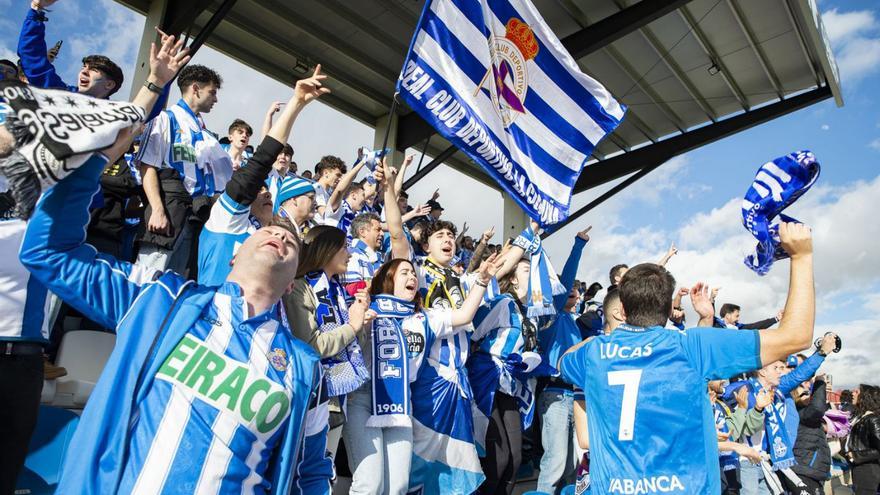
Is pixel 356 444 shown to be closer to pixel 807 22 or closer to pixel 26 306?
pixel 26 306

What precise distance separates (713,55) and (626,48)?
6.11ft

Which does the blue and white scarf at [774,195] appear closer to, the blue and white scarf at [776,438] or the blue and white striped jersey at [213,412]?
the blue and white striped jersey at [213,412]

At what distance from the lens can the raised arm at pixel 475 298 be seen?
146 inches

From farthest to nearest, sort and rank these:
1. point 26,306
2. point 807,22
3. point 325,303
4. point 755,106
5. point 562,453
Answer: point 755,106 → point 807,22 → point 562,453 → point 325,303 → point 26,306

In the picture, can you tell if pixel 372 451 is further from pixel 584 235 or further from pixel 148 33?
pixel 148 33

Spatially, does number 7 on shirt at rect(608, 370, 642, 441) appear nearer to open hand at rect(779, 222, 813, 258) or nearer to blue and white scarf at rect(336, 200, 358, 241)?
open hand at rect(779, 222, 813, 258)

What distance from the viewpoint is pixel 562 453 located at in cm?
464

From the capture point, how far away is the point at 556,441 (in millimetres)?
4711

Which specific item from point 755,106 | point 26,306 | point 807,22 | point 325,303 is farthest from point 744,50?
point 26,306

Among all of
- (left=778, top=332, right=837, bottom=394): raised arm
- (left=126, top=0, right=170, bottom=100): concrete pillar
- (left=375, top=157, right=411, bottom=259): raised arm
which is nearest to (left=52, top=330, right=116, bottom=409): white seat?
(left=375, top=157, right=411, bottom=259): raised arm

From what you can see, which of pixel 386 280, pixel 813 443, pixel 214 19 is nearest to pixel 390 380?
pixel 386 280

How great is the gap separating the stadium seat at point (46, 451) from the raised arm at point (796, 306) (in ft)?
9.43

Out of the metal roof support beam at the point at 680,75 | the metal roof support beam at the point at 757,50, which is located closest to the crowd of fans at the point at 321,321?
the metal roof support beam at the point at 757,50

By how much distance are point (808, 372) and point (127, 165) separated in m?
7.10
